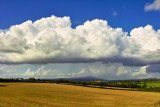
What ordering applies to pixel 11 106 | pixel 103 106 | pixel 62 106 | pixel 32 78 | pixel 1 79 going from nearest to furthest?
pixel 11 106
pixel 62 106
pixel 103 106
pixel 1 79
pixel 32 78

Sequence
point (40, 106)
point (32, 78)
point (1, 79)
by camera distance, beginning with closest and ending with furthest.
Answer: point (40, 106)
point (1, 79)
point (32, 78)

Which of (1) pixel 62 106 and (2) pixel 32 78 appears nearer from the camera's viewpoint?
(1) pixel 62 106

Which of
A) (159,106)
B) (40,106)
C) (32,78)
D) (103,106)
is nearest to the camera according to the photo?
(40,106)

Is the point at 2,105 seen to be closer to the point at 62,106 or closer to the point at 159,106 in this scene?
the point at 62,106

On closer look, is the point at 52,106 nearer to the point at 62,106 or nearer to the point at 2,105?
the point at 62,106

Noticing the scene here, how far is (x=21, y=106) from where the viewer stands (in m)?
34.3

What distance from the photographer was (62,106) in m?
38.7

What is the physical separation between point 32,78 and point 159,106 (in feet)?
424

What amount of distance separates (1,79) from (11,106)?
328 feet

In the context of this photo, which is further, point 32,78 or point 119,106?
point 32,78

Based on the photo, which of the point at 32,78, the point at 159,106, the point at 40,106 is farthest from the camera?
the point at 32,78

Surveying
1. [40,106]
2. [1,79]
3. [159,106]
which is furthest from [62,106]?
[1,79]

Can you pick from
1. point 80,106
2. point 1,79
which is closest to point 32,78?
point 1,79

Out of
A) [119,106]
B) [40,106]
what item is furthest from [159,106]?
[40,106]
